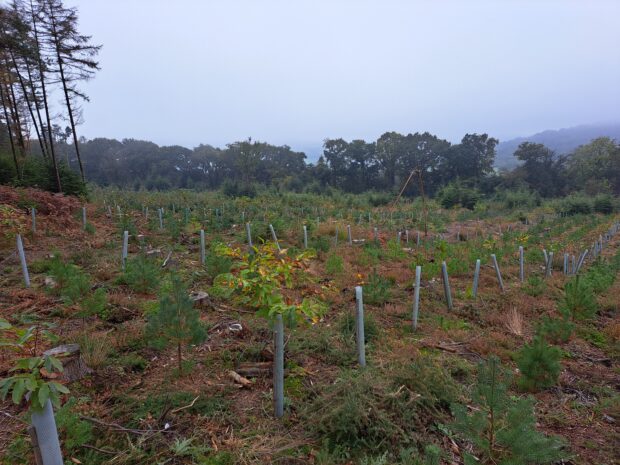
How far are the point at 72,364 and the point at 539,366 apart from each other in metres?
4.43

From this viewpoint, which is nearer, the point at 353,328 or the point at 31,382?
the point at 31,382

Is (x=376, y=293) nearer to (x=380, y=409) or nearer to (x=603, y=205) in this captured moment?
(x=380, y=409)

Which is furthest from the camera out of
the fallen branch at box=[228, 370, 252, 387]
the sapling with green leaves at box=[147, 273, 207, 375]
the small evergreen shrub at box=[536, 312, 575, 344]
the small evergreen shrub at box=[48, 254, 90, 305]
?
the small evergreen shrub at box=[536, 312, 575, 344]

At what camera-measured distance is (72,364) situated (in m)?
2.92

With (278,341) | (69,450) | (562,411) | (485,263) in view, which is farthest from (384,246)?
(69,450)

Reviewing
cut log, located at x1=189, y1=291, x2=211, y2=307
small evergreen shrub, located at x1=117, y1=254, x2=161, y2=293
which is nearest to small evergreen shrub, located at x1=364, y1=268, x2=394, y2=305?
cut log, located at x1=189, y1=291, x2=211, y2=307

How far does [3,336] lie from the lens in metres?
1.59

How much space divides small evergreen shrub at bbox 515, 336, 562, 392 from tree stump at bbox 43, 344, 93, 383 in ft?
13.9

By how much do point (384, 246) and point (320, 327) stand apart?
7403mm

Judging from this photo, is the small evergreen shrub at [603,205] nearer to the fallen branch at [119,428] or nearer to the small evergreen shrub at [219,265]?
the small evergreen shrub at [219,265]

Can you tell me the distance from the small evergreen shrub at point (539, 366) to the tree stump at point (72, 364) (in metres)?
4.23

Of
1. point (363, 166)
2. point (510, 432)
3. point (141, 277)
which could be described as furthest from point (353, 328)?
point (363, 166)

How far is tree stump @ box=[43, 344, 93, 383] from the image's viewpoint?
2832mm

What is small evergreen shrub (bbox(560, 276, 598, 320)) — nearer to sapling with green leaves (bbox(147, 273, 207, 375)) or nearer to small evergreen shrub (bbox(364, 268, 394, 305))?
small evergreen shrub (bbox(364, 268, 394, 305))
